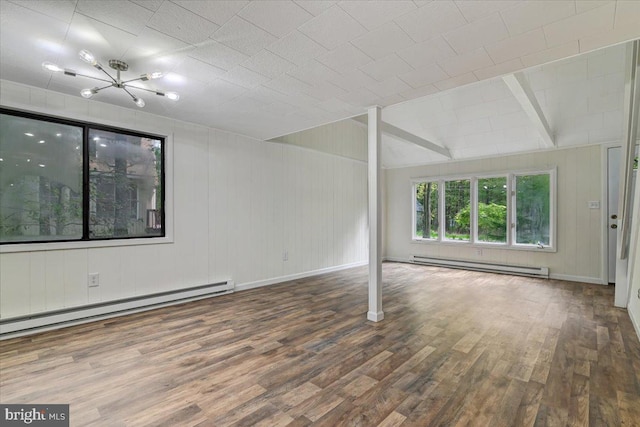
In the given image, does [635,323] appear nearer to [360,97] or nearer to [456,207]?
[360,97]

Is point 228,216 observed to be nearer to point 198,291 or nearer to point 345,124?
point 198,291

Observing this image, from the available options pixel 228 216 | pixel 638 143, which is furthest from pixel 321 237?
pixel 638 143

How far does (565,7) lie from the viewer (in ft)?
5.39

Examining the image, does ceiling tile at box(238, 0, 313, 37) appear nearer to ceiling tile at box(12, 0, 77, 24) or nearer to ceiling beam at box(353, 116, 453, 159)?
ceiling tile at box(12, 0, 77, 24)

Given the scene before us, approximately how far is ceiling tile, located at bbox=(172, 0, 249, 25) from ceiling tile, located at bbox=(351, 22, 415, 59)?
0.80 meters

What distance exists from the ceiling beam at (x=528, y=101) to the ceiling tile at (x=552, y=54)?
42cm

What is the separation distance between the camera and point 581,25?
5.91 feet

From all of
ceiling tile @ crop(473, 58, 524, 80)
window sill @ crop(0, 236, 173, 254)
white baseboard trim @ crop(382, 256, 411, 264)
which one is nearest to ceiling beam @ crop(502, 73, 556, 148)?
ceiling tile @ crop(473, 58, 524, 80)

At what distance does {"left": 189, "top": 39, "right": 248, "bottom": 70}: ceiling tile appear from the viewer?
2.10m

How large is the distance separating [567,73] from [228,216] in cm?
531

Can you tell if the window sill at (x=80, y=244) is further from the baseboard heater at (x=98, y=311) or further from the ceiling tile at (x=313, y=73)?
the ceiling tile at (x=313, y=73)

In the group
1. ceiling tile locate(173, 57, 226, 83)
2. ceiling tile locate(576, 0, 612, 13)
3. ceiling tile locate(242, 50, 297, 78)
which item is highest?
ceiling tile locate(173, 57, 226, 83)

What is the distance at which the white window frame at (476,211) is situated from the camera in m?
5.32

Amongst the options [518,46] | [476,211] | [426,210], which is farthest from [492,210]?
[518,46]
